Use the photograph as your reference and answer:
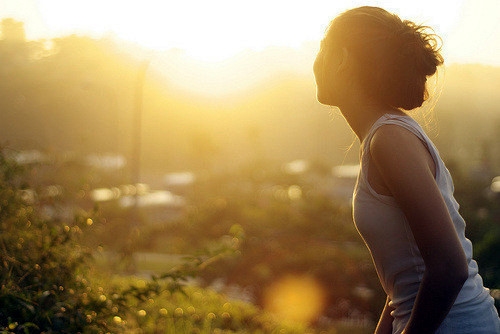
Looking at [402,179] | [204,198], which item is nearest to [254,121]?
[204,198]

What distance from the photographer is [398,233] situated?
1.89 metres

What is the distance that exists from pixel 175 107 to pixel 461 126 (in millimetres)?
32712

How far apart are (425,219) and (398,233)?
5.4 inches

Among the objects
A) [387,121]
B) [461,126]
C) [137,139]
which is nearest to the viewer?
A: [387,121]

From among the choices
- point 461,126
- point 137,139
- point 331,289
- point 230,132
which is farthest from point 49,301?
point 230,132

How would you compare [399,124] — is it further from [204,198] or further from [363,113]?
[204,198]

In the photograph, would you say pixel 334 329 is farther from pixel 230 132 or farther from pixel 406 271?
pixel 230 132

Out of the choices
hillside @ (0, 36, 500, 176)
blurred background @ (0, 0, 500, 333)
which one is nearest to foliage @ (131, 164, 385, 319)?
blurred background @ (0, 0, 500, 333)

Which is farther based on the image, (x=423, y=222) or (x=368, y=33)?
(x=368, y=33)

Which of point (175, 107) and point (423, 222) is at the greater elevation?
point (423, 222)

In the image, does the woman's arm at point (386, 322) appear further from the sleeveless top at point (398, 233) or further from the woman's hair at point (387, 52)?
the woman's hair at point (387, 52)

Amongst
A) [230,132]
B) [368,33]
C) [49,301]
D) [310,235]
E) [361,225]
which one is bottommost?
[230,132]

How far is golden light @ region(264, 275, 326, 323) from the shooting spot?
10203mm

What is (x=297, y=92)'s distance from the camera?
289 ft
